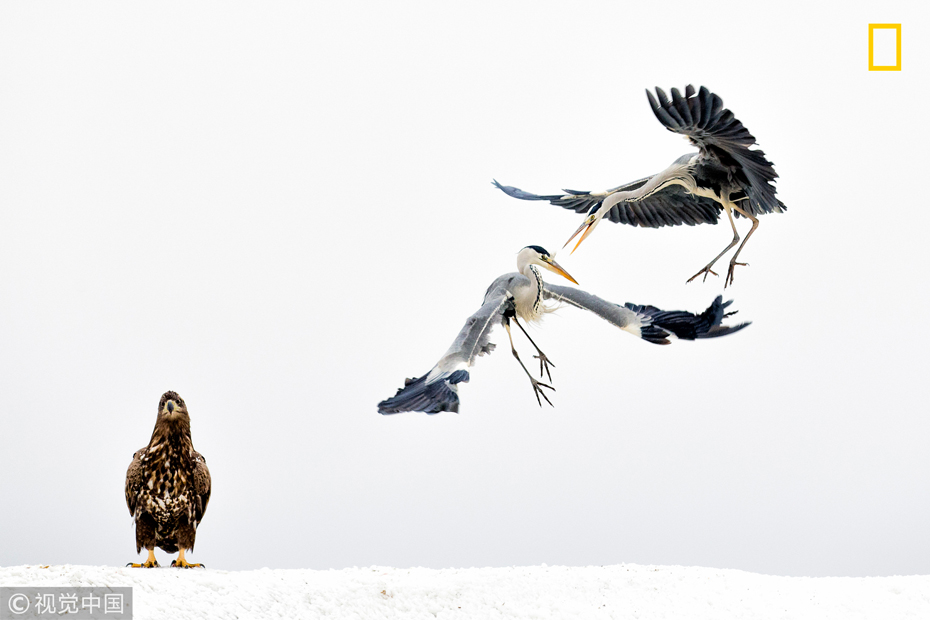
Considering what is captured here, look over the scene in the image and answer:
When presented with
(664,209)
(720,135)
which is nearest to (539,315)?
(720,135)

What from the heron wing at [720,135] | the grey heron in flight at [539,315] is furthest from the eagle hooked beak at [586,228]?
the heron wing at [720,135]

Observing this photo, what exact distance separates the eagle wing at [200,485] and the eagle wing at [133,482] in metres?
0.19

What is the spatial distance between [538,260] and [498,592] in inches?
53.2

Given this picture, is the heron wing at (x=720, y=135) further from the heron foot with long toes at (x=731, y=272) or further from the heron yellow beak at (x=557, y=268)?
the heron yellow beak at (x=557, y=268)

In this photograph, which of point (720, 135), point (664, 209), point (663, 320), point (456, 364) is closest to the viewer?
point (456, 364)

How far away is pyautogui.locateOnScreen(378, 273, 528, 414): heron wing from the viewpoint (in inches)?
93.5

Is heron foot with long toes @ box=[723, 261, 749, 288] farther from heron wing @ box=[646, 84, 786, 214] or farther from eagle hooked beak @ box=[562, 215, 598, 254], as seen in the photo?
eagle hooked beak @ box=[562, 215, 598, 254]

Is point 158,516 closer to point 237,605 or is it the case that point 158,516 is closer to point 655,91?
point 237,605

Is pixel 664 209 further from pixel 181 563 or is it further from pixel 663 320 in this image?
pixel 181 563

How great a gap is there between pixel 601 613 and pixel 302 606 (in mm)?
1098

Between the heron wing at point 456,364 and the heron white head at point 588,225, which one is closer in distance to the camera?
the heron wing at point 456,364

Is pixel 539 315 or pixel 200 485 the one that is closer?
pixel 539 315

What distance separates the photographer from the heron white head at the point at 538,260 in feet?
9.62

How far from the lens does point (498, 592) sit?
3.44 metres
